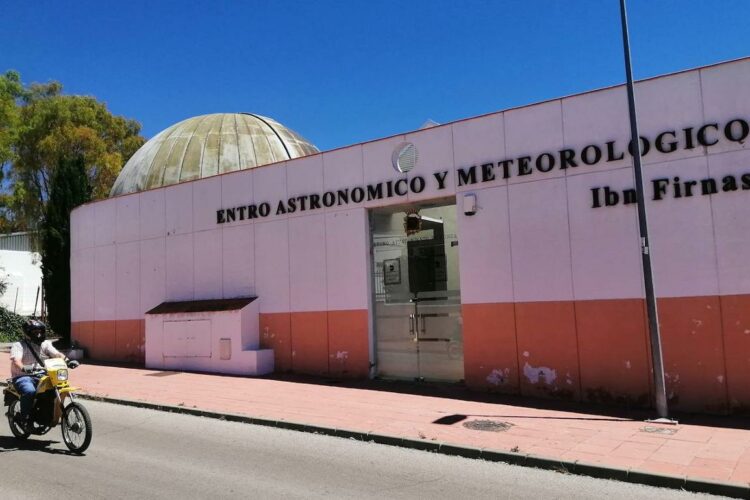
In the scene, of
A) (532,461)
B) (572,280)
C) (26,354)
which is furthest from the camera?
(572,280)

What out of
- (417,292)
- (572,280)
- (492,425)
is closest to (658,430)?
(492,425)

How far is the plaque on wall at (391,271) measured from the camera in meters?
13.1

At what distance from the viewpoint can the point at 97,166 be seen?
29.1 m

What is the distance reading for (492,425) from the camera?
843 cm

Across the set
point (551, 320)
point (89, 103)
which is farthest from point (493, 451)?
point (89, 103)

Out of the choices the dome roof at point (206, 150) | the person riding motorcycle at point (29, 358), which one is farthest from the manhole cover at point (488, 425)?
the dome roof at point (206, 150)

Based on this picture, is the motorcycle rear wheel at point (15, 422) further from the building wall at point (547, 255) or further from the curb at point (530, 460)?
the building wall at point (547, 255)

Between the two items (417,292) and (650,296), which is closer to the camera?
(650,296)

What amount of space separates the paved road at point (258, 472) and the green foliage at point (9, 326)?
22330mm

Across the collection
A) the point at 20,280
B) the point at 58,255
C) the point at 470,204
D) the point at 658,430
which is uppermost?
the point at 20,280

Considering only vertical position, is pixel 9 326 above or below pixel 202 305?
below

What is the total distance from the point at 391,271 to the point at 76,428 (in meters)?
7.41

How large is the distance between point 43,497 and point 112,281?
13.8 metres

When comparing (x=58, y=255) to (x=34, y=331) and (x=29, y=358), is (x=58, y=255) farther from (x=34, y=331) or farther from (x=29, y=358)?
(x=34, y=331)
